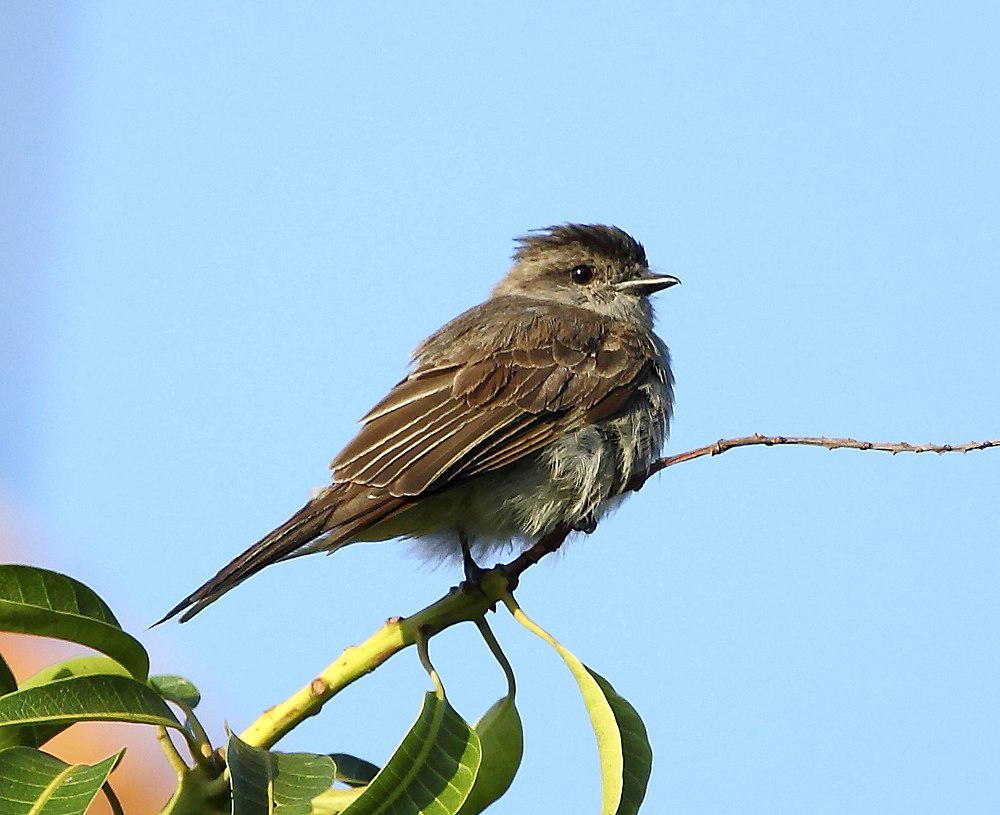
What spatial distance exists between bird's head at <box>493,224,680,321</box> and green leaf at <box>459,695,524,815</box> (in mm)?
3616

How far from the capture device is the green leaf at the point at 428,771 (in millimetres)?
2518

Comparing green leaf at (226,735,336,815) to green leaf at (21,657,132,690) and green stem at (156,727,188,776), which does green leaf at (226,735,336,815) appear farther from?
green leaf at (21,657,132,690)

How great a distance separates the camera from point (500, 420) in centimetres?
508

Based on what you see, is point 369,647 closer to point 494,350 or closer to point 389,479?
point 389,479

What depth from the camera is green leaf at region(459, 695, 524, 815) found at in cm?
294

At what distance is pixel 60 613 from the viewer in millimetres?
2699

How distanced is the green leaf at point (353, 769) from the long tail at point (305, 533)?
669 millimetres

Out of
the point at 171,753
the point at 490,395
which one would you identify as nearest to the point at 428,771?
the point at 171,753

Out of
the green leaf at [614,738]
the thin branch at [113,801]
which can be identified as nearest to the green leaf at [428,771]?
the green leaf at [614,738]

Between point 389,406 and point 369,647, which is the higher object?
point 389,406

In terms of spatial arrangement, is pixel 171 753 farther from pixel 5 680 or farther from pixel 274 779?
pixel 5 680

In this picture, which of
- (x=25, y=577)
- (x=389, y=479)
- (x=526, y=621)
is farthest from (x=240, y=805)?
(x=389, y=479)

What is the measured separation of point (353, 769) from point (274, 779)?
58 centimetres

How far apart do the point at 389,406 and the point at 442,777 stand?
2.68 m
